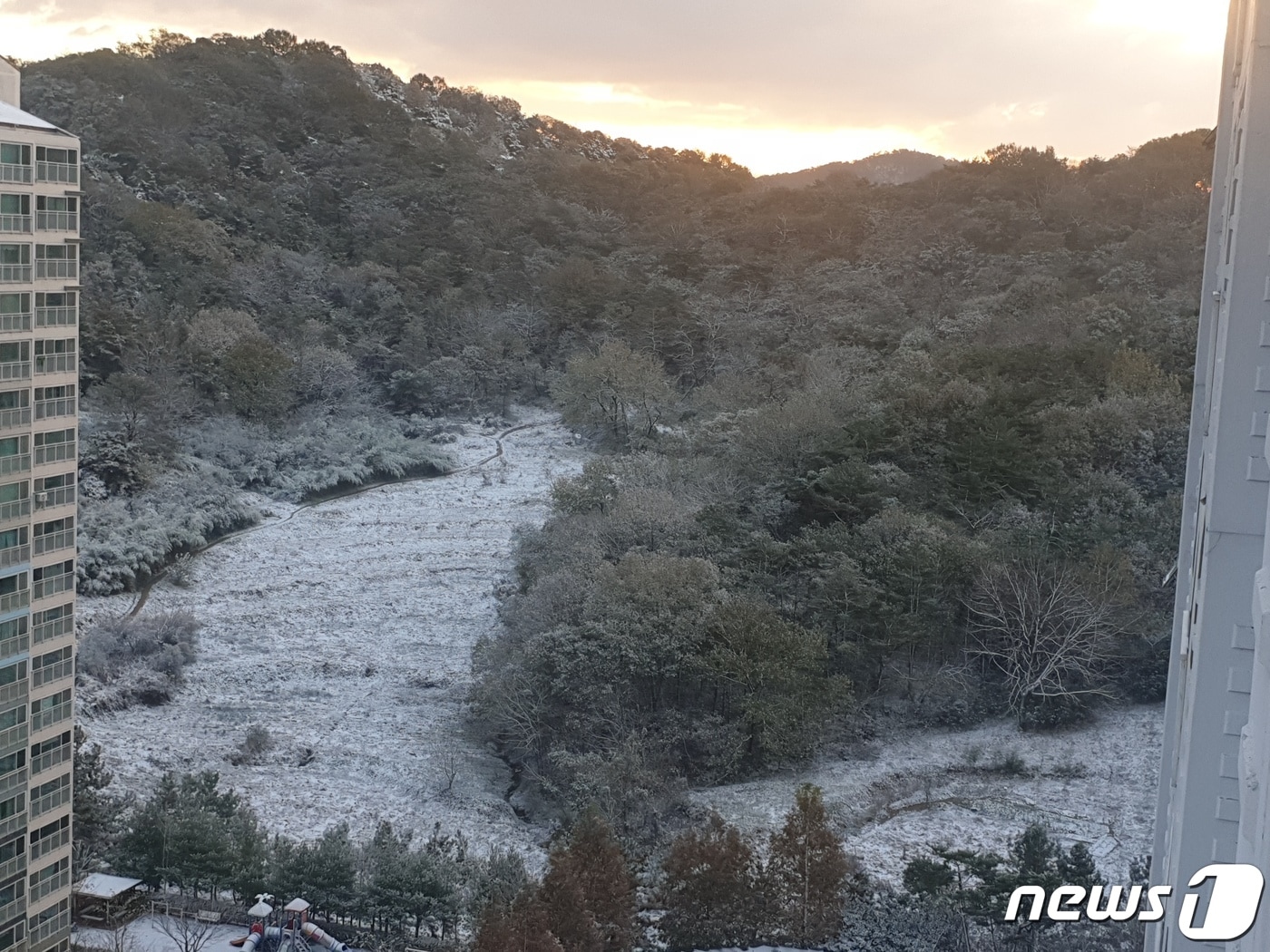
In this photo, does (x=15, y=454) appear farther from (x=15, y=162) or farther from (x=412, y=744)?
(x=412, y=744)

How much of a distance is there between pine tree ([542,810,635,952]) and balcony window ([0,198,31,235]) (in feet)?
16.3

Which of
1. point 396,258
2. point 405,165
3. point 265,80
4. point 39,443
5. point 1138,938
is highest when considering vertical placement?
point 265,80

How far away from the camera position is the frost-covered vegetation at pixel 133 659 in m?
13.4

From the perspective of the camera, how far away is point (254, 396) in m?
24.5

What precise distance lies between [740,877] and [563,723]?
3.64 metres

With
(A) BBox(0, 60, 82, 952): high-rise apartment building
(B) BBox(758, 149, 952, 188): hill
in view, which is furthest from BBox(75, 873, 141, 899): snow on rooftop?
(B) BBox(758, 149, 952, 188): hill

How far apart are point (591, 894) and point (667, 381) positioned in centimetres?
1827

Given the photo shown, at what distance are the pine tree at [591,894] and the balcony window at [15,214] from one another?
496cm

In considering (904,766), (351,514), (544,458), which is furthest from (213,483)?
(904,766)

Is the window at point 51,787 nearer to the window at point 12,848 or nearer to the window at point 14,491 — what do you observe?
the window at point 12,848

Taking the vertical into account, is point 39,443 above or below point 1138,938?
above

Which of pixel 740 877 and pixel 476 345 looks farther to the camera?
pixel 476 345

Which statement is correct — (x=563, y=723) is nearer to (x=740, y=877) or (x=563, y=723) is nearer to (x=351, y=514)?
(x=740, y=877)

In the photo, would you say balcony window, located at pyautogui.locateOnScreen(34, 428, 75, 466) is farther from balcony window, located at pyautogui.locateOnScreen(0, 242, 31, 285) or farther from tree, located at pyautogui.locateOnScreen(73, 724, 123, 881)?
tree, located at pyautogui.locateOnScreen(73, 724, 123, 881)
